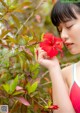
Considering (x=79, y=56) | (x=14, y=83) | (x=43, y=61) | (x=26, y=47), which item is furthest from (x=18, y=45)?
(x=79, y=56)

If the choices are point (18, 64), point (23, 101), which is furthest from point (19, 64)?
point (23, 101)

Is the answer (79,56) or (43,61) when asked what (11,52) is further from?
(79,56)

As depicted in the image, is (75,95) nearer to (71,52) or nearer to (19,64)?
(71,52)

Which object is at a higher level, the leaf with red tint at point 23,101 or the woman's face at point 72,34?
the woman's face at point 72,34

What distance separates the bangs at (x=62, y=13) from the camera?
166 centimetres

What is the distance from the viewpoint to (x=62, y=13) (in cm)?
167

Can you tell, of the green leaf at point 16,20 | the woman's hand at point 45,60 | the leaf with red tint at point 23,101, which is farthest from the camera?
the green leaf at point 16,20

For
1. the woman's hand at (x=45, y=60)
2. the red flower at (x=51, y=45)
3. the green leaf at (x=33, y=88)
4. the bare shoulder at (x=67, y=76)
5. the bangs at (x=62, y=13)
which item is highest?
the bangs at (x=62, y=13)

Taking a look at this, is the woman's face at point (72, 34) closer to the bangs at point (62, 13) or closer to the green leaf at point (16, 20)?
the bangs at point (62, 13)

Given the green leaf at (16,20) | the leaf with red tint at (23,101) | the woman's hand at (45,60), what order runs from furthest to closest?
the green leaf at (16,20) < the woman's hand at (45,60) < the leaf with red tint at (23,101)

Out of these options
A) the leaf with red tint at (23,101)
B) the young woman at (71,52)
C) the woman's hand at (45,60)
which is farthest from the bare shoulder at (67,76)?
the leaf with red tint at (23,101)

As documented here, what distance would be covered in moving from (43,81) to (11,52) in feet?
0.98

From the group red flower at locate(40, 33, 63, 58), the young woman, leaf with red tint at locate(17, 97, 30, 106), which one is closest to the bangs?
the young woman

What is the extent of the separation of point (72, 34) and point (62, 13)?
4.2 inches
